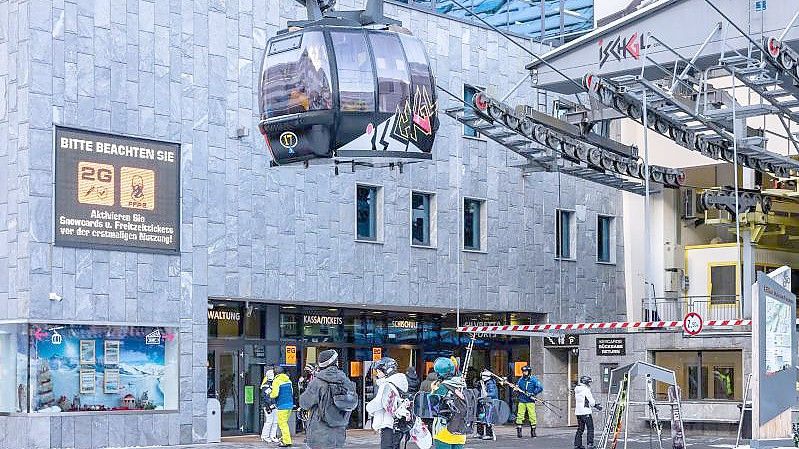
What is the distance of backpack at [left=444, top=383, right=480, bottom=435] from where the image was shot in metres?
16.2

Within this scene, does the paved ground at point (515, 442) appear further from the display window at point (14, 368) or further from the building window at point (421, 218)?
the building window at point (421, 218)

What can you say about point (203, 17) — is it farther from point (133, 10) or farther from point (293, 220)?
point (293, 220)

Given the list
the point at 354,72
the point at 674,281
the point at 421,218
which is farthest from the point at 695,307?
the point at 354,72

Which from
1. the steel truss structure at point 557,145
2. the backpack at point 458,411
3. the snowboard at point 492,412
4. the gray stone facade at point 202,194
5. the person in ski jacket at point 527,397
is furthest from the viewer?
the person in ski jacket at point 527,397

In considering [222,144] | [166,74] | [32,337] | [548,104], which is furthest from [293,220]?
[548,104]

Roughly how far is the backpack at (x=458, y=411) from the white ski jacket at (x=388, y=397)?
1.10 meters

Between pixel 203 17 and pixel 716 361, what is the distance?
13188 millimetres

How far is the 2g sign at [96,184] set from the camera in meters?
27.4

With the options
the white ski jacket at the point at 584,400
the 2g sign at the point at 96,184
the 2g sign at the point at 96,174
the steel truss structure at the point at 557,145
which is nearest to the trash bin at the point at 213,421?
the 2g sign at the point at 96,184

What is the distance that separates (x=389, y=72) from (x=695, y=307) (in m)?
17.0

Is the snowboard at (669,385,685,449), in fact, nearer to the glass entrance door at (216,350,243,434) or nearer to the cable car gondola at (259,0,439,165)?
the cable car gondola at (259,0,439,165)

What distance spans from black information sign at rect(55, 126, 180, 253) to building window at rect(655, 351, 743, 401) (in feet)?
37.6

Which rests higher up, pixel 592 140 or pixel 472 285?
pixel 592 140

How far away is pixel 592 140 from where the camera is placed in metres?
32.9
